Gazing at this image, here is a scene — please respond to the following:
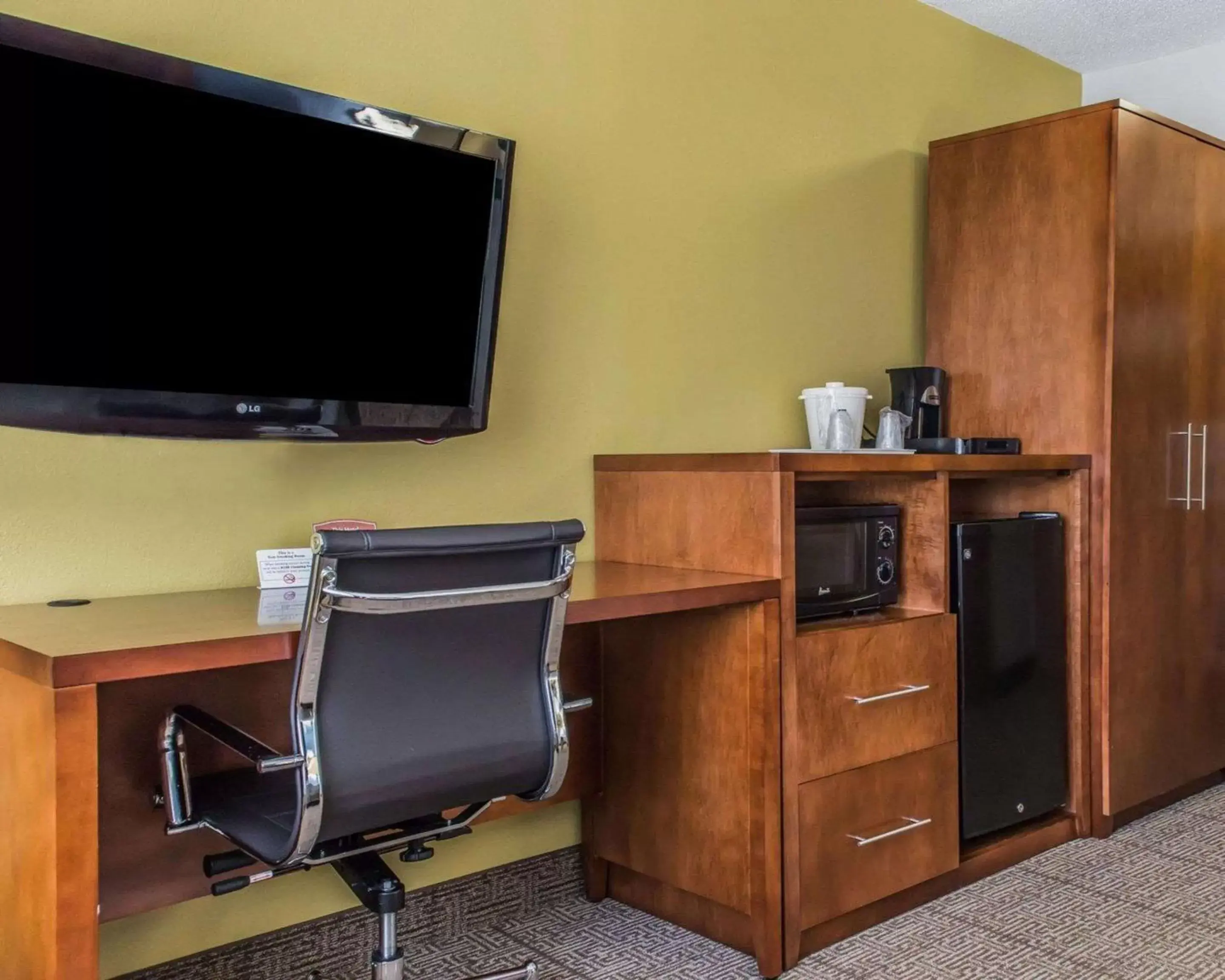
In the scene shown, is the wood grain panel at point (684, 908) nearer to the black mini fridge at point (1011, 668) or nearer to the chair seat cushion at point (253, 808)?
the black mini fridge at point (1011, 668)

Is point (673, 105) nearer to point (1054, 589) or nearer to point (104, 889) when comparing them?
point (1054, 589)

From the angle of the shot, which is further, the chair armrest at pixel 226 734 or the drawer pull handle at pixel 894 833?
the drawer pull handle at pixel 894 833

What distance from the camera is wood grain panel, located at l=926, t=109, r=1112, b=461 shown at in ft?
10.3

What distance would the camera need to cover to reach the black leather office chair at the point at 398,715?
1581 mm

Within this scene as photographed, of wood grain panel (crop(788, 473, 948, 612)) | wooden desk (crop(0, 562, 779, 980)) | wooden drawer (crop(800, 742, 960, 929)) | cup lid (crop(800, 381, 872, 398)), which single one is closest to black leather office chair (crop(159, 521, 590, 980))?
wooden desk (crop(0, 562, 779, 980))

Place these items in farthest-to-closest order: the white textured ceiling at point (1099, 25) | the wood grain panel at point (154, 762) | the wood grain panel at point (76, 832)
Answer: the white textured ceiling at point (1099, 25) → the wood grain panel at point (154, 762) → the wood grain panel at point (76, 832)

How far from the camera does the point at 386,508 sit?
2.42m

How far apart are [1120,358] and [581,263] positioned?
1.55 metres

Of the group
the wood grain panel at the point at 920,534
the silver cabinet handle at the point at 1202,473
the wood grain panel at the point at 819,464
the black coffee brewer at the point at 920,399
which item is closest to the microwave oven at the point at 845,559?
the wood grain panel at the point at 920,534

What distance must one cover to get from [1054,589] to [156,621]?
7.78 ft

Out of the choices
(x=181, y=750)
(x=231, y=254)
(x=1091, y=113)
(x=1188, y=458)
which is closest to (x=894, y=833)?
(x=181, y=750)

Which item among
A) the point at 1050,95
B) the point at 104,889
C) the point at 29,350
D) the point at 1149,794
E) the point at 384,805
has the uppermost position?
the point at 1050,95

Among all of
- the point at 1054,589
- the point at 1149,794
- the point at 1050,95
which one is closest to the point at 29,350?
the point at 1054,589

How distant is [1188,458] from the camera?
3404 millimetres
